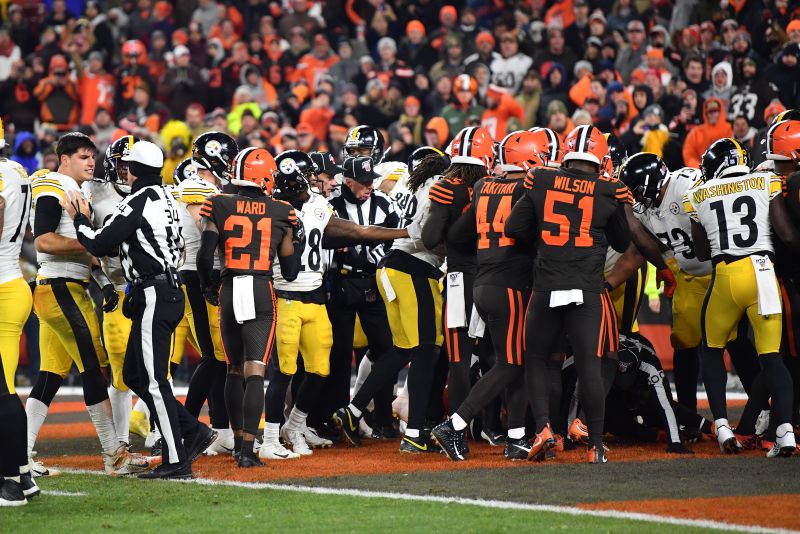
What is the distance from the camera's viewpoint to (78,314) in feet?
27.4

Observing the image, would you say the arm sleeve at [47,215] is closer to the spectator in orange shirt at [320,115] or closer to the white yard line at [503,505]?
the white yard line at [503,505]

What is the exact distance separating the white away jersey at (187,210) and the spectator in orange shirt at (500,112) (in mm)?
7397

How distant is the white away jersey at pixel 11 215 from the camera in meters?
6.92

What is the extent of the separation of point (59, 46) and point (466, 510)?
17827mm

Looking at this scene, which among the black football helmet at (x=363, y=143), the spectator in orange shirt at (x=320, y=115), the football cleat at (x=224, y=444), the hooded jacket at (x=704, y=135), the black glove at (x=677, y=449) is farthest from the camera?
the spectator in orange shirt at (x=320, y=115)

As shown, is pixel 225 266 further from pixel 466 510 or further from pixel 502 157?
pixel 466 510

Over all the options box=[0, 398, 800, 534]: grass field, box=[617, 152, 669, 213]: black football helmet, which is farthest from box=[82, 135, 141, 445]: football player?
box=[617, 152, 669, 213]: black football helmet

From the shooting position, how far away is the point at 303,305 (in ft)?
30.3

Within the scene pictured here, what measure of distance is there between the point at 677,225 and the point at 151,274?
13.4ft

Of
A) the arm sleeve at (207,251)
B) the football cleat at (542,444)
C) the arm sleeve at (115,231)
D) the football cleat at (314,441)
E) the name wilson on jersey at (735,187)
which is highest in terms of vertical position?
the name wilson on jersey at (735,187)

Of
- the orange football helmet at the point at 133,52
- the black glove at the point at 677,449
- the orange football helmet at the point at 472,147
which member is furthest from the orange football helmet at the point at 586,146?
the orange football helmet at the point at 133,52

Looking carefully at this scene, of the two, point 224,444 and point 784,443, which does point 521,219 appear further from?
point 224,444

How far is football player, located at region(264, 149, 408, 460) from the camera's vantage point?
9.09 meters

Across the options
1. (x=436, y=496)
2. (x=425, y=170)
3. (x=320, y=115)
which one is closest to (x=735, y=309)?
(x=425, y=170)
